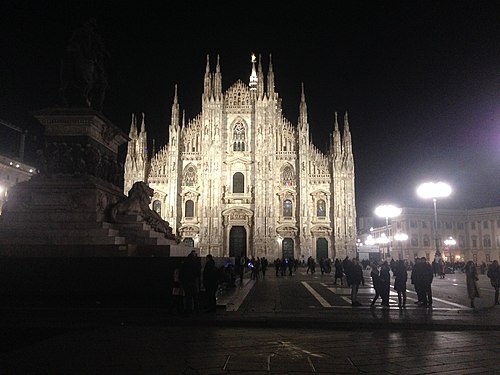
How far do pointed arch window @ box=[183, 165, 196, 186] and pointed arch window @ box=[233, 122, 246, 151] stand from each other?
4.92 m

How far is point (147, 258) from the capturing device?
9352 mm

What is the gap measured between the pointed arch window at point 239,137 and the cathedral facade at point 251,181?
105 mm

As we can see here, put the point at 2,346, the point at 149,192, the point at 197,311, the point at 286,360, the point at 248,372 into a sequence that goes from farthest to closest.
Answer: the point at 149,192 → the point at 197,311 → the point at 2,346 → the point at 286,360 → the point at 248,372

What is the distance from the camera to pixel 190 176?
4628 cm

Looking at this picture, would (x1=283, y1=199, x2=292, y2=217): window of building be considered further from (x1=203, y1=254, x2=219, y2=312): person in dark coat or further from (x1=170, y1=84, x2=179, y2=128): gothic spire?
(x1=203, y1=254, x2=219, y2=312): person in dark coat

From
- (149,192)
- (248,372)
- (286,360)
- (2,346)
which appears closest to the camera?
(248,372)

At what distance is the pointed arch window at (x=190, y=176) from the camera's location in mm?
46125

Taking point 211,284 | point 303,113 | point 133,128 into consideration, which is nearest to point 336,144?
point 303,113

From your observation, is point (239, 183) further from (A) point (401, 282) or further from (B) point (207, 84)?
(A) point (401, 282)

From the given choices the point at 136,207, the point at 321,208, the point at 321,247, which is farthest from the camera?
the point at 321,208

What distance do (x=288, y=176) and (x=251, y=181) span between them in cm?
386

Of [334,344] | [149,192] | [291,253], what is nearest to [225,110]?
[291,253]

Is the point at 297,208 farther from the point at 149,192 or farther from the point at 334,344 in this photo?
the point at 334,344

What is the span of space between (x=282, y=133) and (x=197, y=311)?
124ft
